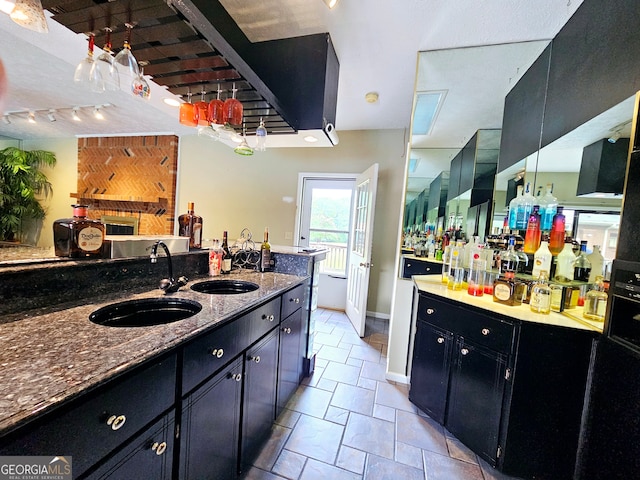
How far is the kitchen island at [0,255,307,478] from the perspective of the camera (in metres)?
0.58

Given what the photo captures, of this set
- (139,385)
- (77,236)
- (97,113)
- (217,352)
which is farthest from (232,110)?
(97,113)

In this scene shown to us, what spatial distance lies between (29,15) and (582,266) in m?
2.95

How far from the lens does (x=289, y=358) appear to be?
1849 mm

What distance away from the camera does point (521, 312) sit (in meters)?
1.51

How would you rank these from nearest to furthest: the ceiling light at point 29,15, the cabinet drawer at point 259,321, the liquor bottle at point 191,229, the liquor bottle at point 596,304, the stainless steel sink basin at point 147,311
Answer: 1. the ceiling light at point 29,15
2. the stainless steel sink basin at point 147,311
3. the cabinet drawer at point 259,321
4. the liquor bottle at point 596,304
5. the liquor bottle at point 191,229

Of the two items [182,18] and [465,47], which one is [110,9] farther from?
[465,47]

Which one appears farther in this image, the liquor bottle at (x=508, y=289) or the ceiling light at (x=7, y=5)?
the liquor bottle at (x=508, y=289)

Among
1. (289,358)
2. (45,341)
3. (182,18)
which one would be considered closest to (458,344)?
(289,358)

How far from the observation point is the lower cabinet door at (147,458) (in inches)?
27.3

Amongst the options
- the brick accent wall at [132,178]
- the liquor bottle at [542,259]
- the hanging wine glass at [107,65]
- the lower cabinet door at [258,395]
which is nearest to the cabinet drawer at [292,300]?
the lower cabinet door at [258,395]

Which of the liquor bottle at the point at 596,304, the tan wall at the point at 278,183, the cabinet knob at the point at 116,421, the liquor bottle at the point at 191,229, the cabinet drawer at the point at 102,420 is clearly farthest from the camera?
the tan wall at the point at 278,183

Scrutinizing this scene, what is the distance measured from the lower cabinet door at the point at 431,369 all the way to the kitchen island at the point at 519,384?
6 centimetres

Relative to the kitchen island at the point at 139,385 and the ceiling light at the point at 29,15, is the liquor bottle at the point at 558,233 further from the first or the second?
the ceiling light at the point at 29,15

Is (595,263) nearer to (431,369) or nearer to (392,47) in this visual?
(431,369)
